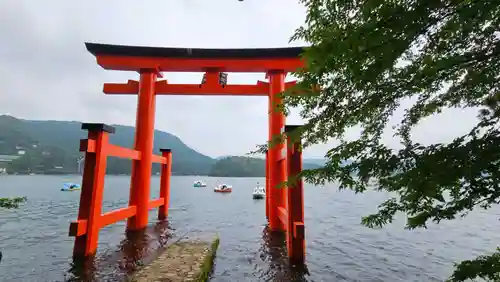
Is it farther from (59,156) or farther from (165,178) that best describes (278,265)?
(59,156)

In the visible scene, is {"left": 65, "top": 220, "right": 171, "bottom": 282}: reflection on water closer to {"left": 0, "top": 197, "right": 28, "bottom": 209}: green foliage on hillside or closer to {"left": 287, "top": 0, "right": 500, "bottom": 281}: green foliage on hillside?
{"left": 0, "top": 197, "right": 28, "bottom": 209}: green foliage on hillside

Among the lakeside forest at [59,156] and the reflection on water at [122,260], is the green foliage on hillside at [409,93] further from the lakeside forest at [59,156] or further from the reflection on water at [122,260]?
the lakeside forest at [59,156]

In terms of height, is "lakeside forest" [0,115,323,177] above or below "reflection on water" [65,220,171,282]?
above

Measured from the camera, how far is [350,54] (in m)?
1.36

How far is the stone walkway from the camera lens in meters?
4.28

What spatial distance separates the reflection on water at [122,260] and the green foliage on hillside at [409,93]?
497 centimetres

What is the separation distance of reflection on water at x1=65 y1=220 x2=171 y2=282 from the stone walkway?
65cm

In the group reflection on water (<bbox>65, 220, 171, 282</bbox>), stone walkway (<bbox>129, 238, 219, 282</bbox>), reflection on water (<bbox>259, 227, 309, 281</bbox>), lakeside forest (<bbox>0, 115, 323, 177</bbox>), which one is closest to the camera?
stone walkway (<bbox>129, 238, 219, 282</bbox>)

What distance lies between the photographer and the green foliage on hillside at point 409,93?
4.43 ft

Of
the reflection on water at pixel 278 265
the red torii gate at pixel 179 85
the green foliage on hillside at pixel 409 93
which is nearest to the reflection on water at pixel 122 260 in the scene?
the red torii gate at pixel 179 85

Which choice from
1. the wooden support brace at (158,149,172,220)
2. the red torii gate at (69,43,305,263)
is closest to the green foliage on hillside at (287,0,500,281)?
the red torii gate at (69,43,305,263)

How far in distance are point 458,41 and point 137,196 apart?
8.59m

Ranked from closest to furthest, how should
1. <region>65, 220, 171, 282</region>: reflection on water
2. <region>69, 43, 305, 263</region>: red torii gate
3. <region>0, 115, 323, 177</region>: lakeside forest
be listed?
1. <region>65, 220, 171, 282</region>: reflection on water
2. <region>69, 43, 305, 263</region>: red torii gate
3. <region>0, 115, 323, 177</region>: lakeside forest

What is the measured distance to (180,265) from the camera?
4883mm
